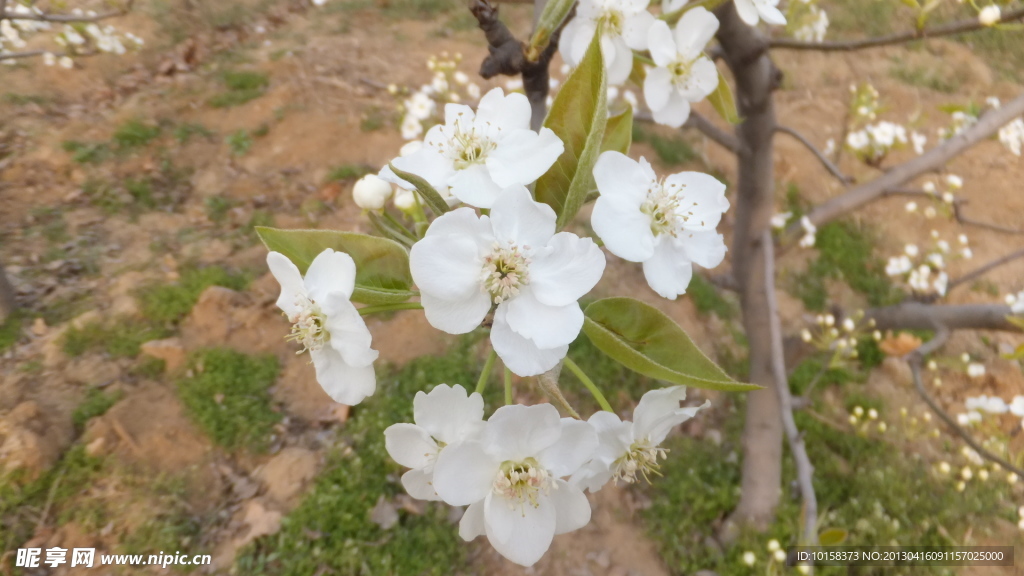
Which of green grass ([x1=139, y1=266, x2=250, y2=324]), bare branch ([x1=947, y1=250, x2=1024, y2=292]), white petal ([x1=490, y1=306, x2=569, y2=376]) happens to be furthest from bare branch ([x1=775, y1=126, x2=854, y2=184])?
green grass ([x1=139, y1=266, x2=250, y2=324])

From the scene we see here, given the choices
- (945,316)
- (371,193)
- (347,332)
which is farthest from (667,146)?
(347,332)

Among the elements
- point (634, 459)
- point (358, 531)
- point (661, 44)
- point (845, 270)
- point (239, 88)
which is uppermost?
point (661, 44)

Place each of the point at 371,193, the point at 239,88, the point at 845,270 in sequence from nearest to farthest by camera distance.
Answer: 1. the point at 371,193
2. the point at 845,270
3. the point at 239,88

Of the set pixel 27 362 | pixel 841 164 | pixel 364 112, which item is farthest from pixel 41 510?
pixel 841 164

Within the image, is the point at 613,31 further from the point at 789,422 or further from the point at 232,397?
the point at 232,397

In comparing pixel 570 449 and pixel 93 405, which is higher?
pixel 570 449

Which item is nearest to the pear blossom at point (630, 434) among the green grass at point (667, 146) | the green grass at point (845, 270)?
the green grass at point (845, 270)
